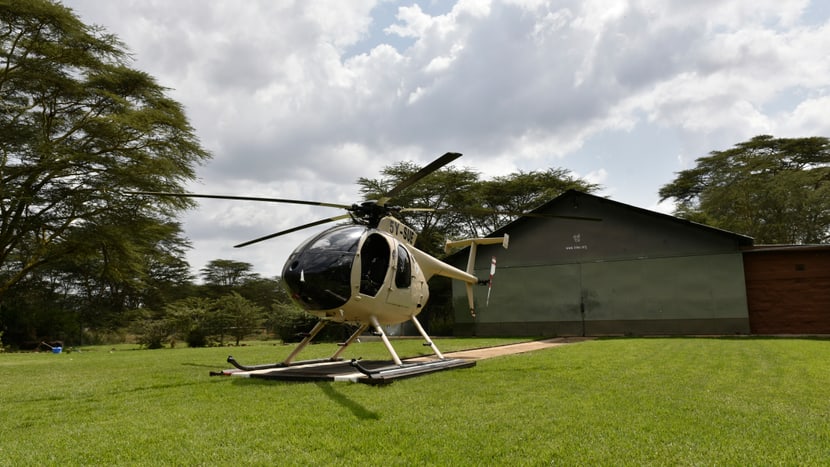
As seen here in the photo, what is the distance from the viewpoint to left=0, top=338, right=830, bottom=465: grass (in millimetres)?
3598

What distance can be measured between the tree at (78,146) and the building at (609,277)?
45.3ft

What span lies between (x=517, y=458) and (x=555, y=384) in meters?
3.33

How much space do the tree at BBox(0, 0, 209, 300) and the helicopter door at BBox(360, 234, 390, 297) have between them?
1467 centimetres

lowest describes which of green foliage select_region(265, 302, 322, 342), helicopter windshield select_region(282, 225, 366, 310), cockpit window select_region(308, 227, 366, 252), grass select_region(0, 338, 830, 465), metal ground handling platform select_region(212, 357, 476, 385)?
grass select_region(0, 338, 830, 465)

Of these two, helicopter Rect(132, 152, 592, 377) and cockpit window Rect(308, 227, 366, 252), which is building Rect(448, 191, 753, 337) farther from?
cockpit window Rect(308, 227, 366, 252)

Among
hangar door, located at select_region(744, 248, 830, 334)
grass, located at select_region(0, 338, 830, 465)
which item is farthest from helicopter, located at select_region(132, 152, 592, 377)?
hangar door, located at select_region(744, 248, 830, 334)

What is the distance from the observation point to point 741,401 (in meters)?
5.36

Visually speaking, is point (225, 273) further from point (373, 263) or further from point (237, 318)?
point (373, 263)

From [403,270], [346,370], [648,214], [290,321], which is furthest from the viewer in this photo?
[290,321]

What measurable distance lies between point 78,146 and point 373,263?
60.0ft

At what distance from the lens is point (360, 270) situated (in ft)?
25.0

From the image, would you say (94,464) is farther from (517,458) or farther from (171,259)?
(171,259)

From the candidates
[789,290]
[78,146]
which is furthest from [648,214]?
[78,146]

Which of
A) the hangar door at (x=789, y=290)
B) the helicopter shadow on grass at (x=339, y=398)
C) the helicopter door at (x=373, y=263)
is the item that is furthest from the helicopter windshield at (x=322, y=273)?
the hangar door at (x=789, y=290)
